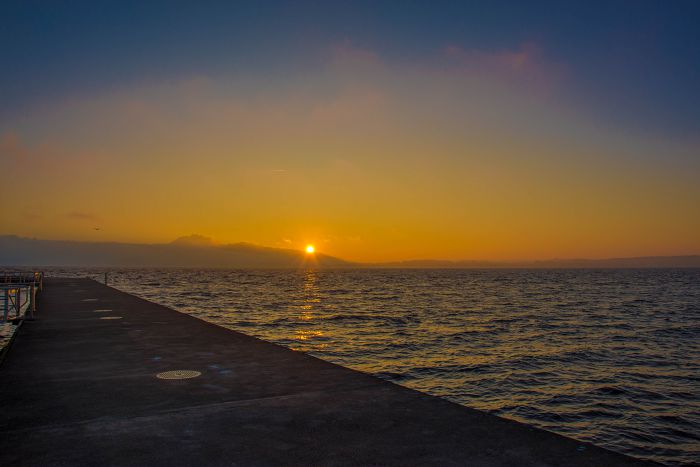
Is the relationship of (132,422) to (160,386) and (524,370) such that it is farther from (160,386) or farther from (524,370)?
(524,370)

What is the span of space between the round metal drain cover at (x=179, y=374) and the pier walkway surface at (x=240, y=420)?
0.14 metres

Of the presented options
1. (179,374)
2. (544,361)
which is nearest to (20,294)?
(179,374)

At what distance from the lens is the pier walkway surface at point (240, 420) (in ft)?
17.1

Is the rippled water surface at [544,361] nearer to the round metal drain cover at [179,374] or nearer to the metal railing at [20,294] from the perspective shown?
the round metal drain cover at [179,374]

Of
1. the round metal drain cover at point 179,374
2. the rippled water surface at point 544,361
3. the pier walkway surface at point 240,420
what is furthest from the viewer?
the rippled water surface at point 544,361

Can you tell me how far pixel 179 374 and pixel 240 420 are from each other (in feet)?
10.9

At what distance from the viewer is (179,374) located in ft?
30.1

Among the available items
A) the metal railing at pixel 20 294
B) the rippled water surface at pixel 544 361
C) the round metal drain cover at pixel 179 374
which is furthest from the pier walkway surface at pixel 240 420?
the metal railing at pixel 20 294

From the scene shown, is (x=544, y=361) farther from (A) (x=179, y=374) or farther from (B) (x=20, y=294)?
(B) (x=20, y=294)

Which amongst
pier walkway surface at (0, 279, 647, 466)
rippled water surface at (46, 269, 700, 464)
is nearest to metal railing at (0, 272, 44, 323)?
rippled water surface at (46, 269, 700, 464)

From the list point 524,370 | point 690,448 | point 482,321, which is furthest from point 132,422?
point 482,321

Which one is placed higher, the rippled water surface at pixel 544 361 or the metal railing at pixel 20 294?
the metal railing at pixel 20 294

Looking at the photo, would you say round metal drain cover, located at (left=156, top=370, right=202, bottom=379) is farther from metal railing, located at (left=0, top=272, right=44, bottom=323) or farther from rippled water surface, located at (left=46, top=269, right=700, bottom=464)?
metal railing, located at (left=0, top=272, right=44, bottom=323)

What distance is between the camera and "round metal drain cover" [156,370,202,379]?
8945 millimetres
